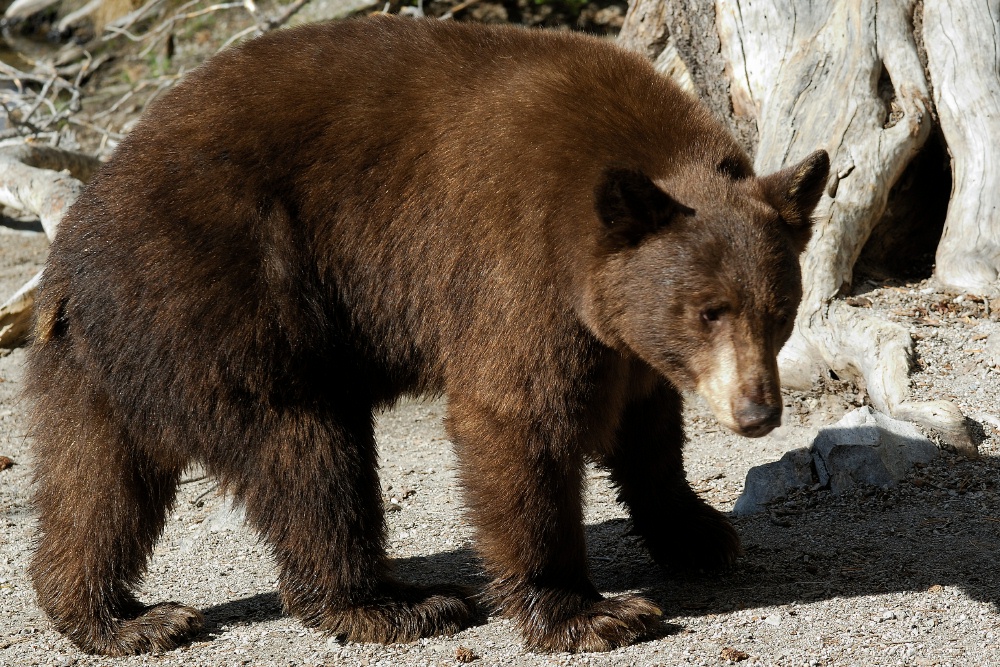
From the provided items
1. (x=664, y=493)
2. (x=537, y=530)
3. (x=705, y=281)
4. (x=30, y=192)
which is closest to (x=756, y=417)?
(x=705, y=281)

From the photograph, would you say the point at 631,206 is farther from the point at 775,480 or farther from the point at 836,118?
the point at 836,118

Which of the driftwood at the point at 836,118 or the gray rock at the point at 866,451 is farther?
the driftwood at the point at 836,118

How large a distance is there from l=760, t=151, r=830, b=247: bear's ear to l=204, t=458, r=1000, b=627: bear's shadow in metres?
1.79

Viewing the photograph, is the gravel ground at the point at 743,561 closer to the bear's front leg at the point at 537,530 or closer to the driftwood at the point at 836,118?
the bear's front leg at the point at 537,530

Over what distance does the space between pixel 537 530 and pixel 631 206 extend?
1.50m

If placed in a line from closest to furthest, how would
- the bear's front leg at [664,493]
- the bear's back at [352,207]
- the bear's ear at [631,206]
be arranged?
1. the bear's ear at [631,206]
2. the bear's back at [352,207]
3. the bear's front leg at [664,493]

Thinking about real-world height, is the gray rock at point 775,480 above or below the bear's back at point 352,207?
below

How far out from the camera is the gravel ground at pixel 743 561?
15.4 ft

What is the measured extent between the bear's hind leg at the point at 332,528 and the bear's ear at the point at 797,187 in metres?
2.08

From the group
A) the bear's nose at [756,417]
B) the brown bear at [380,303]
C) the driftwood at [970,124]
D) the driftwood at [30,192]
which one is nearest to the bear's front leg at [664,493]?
the brown bear at [380,303]

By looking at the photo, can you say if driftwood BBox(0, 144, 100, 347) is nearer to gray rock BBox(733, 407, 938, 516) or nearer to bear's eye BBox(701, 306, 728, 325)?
gray rock BBox(733, 407, 938, 516)

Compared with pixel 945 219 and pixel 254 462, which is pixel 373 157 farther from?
pixel 945 219

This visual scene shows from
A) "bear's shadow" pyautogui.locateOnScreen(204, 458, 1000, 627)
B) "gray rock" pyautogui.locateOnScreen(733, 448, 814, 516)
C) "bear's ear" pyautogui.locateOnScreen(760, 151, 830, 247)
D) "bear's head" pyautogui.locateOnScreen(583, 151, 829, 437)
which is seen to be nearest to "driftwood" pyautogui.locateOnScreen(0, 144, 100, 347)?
"bear's shadow" pyautogui.locateOnScreen(204, 458, 1000, 627)

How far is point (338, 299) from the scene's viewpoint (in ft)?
15.9
